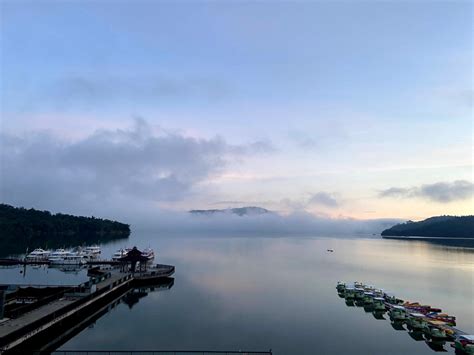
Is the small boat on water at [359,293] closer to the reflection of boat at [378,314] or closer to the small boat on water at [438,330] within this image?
the reflection of boat at [378,314]

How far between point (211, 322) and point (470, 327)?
78.5 feet

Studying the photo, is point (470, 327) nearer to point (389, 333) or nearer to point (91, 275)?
point (389, 333)

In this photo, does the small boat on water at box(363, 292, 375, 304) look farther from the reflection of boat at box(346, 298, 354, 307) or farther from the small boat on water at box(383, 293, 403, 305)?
the small boat on water at box(383, 293, 403, 305)

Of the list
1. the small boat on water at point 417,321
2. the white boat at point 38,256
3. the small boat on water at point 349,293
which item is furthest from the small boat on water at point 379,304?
the white boat at point 38,256

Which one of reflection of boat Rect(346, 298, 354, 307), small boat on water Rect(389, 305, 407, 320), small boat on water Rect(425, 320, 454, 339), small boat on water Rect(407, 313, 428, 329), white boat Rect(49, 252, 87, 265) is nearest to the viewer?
small boat on water Rect(425, 320, 454, 339)

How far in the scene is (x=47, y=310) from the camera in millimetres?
27500

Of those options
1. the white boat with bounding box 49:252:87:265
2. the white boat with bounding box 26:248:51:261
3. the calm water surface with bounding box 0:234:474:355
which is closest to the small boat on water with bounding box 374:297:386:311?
the calm water surface with bounding box 0:234:474:355

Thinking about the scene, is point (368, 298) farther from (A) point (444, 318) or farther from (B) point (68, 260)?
(B) point (68, 260)

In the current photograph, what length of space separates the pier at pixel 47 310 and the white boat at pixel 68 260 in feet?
93.1

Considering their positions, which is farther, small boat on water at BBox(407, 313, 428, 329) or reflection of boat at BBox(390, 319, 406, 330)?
reflection of boat at BBox(390, 319, 406, 330)

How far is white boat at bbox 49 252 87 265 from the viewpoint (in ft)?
229

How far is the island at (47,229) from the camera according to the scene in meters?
120

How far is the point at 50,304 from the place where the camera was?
2970 cm

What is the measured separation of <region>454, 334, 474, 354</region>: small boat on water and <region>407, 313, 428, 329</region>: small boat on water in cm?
397
